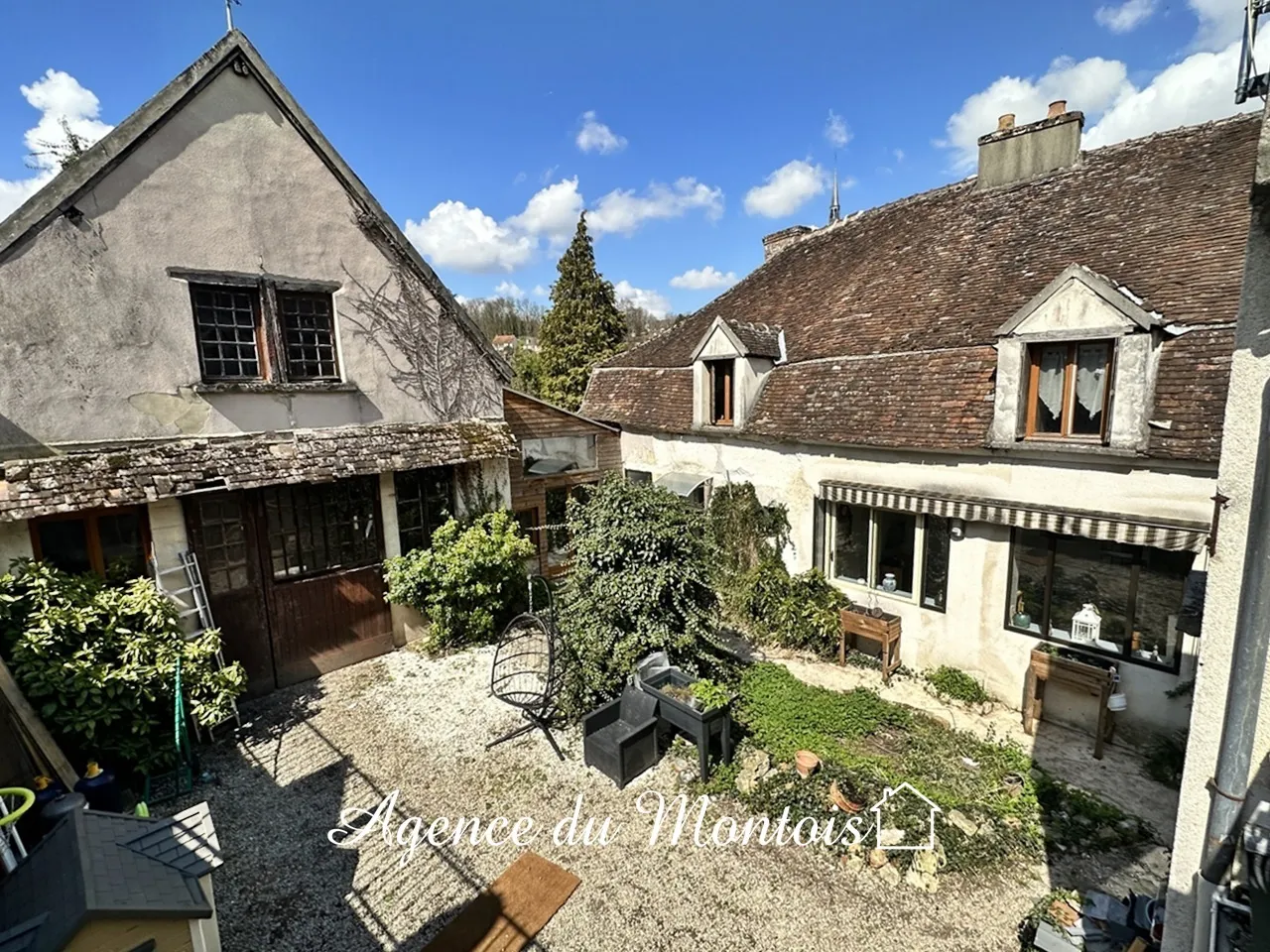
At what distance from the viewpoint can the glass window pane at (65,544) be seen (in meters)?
9.13

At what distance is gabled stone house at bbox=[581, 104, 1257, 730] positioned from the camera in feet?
30.1

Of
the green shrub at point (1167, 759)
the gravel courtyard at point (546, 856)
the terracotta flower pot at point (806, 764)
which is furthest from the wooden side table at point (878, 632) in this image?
the gravel courtyard at point (546, 856)

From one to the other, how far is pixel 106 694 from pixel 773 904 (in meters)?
Result: 9.35

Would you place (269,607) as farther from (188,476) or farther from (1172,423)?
(1172,423)

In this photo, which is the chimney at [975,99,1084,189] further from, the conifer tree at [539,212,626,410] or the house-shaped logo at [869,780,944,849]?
the conifer tree at [539,212,626,410]

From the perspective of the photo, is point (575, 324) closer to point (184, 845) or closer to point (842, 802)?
point (842, 802)

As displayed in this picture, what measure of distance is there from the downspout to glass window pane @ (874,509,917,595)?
879 cm

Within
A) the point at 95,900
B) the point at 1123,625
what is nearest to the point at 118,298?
the point at 95,900

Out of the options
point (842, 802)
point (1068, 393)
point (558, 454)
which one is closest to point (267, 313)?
point (558, 454)

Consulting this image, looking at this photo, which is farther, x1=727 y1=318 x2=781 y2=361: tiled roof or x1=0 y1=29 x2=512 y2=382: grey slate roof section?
x1=727 y1=318 x2=781 y2=361: tiled roof

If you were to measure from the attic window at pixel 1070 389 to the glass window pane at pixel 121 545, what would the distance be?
50.8 ft

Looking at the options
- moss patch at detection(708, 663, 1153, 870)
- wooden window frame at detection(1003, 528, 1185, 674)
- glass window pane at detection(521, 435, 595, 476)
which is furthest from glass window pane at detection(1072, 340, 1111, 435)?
glass window pane at detection(521, 435, 595, 476)

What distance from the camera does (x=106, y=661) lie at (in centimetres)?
862

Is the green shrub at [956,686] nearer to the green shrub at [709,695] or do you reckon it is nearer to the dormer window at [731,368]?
the green shrub at [709,695]
